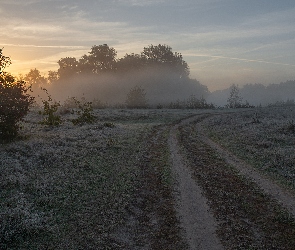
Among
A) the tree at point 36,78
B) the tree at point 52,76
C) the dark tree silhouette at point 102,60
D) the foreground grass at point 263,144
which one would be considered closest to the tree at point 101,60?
the dark tree silhouette at point 102,60

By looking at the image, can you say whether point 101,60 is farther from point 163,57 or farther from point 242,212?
point 242,212

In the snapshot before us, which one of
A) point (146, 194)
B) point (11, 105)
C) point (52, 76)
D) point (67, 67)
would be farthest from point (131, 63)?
point (146, 194)

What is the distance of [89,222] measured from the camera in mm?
11172

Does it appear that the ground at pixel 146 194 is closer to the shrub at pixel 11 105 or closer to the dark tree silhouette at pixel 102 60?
the shrub at pixel 11 105

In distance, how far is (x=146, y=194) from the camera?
14.1 metres

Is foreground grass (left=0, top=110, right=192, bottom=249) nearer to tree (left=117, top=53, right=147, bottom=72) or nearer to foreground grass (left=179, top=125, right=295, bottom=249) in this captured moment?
foreground grass (left=179, top=125, right=295, bottom=249)

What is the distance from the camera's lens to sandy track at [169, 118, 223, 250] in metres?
9.67

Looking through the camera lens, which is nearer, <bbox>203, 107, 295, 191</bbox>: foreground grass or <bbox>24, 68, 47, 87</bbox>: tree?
<bbox>203, 107, 295, 191</bbox>: foreground grass

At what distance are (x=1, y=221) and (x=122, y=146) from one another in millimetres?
14149

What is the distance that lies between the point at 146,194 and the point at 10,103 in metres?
15.5

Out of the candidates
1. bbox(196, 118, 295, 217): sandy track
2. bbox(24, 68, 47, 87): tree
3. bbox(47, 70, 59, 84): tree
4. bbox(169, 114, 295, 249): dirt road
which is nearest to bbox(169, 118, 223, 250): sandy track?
bbox(169, 114, 295, 249): dirt road

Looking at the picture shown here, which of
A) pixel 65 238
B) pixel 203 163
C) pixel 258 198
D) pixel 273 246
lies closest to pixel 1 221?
pixel 65 238

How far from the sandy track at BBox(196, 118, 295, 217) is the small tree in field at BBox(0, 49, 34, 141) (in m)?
16.5

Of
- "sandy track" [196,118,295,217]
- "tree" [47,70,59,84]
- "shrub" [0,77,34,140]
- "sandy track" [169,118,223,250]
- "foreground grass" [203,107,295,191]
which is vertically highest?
"tree" [47,70,59,84]
